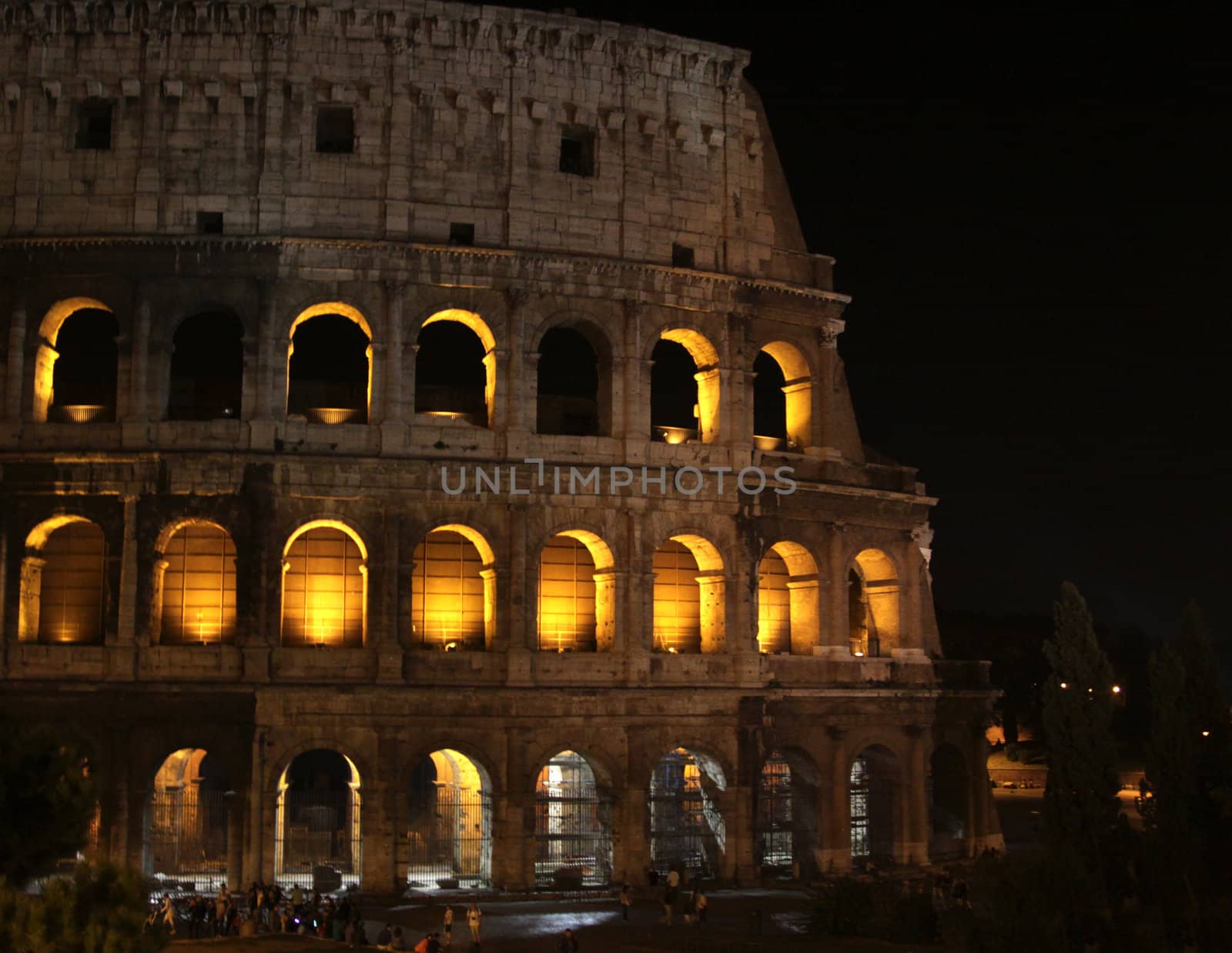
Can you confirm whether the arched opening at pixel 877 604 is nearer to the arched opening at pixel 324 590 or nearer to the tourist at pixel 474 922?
the arched opening at pixel 324 590

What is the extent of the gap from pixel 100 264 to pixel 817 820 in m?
19.9

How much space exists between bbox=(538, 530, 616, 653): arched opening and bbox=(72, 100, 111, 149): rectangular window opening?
13154 mm

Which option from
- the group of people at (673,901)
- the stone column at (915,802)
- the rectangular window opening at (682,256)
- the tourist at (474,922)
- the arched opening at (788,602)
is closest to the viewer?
the tourist at (474,922)

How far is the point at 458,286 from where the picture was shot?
31.0 meters

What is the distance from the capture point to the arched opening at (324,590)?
30.5 m

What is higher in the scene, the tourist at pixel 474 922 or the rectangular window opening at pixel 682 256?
the rectangular window opening at pixel 682 256

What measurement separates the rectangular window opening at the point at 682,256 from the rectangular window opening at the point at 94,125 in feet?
41.5

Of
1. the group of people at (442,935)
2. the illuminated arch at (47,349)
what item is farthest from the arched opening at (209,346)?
the group of people at (442,935)

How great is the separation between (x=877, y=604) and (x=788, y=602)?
8.10ft

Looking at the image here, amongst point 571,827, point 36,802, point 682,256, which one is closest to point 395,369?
point 682,256

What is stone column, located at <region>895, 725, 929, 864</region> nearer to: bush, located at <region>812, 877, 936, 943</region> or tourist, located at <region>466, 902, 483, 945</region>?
bush, located at <region>812, 877, 936, 943</region>

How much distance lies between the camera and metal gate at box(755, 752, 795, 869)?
32.7 meters

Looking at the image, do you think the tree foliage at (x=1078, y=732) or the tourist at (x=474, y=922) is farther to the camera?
the tourist at (x=474, y=922)

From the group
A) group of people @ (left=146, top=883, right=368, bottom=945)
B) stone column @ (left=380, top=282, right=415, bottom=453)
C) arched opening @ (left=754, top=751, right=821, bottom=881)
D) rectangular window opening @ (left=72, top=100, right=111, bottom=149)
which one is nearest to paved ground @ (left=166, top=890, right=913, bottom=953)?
group of people @ (left=146, top=883, right=368, bottom=945)
